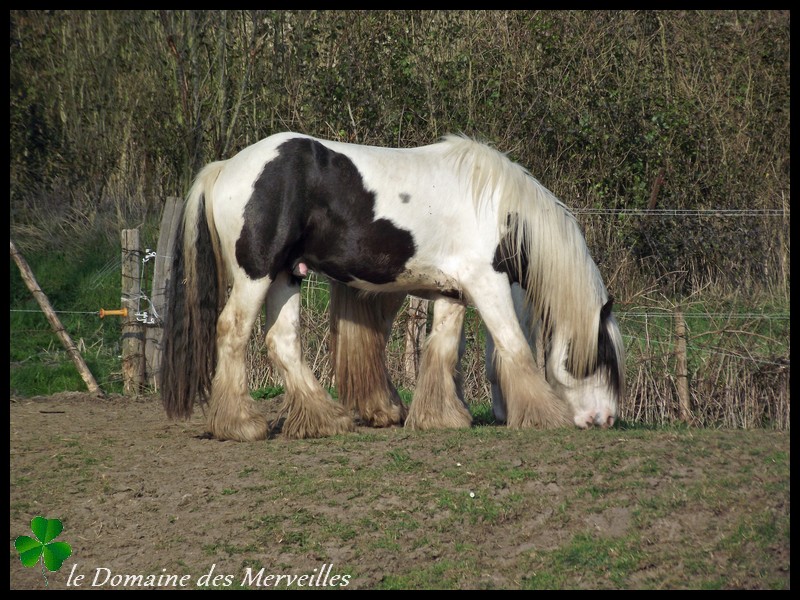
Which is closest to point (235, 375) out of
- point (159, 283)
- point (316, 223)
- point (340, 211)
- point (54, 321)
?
point (316, 223)

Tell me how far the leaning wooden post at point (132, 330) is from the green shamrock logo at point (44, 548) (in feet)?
14.5

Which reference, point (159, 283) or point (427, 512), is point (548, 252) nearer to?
point (427, 512)

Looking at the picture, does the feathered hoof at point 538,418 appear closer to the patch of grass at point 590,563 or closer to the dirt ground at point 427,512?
the dirt ground at point 427,512

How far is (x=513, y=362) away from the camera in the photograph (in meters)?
6.55

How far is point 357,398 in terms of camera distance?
7.05m

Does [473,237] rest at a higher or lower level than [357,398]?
higher

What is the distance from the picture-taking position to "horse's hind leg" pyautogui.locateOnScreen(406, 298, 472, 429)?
6672 millimetres
